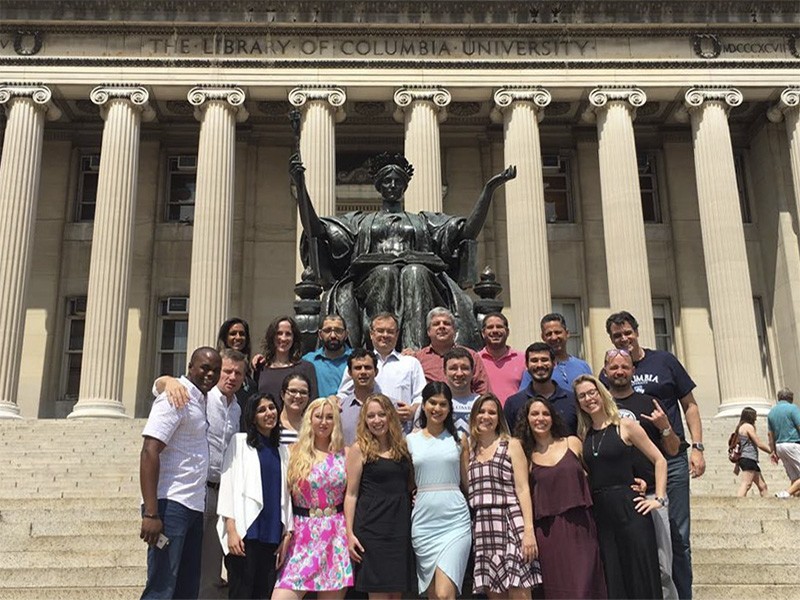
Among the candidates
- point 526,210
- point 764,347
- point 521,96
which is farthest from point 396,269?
point 764,347

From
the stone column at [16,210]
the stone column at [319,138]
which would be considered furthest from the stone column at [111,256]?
the stone column at [319,138]

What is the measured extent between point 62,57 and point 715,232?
62.6ft

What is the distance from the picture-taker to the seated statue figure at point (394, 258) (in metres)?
8.66

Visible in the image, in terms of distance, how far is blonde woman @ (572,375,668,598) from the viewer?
4.98m

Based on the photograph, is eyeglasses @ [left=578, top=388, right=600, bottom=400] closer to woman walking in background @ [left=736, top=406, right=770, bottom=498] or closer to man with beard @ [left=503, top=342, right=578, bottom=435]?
man with beard @ [left=503, top=342, right=578, bottom=435]

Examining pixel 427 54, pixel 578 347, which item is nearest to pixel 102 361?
pixel 427 54

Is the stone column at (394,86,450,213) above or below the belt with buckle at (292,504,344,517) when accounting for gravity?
above

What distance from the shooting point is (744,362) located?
877 inches

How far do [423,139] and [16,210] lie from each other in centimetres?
1122

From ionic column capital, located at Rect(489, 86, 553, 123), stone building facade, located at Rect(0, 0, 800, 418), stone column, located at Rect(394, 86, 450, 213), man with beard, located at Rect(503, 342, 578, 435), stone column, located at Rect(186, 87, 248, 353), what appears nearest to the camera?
man with beard, located at Rect(503, 342, 578, 435)

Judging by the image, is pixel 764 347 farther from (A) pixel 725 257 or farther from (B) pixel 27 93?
(B) pixel 27 93

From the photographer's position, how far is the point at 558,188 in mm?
28250

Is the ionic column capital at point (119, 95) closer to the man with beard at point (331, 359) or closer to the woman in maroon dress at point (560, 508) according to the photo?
the man with beard at point (331, 359)

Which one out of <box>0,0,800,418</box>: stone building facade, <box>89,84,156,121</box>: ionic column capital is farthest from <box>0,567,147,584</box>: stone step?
<box>89,84,156,121</box>: ionic column capital
